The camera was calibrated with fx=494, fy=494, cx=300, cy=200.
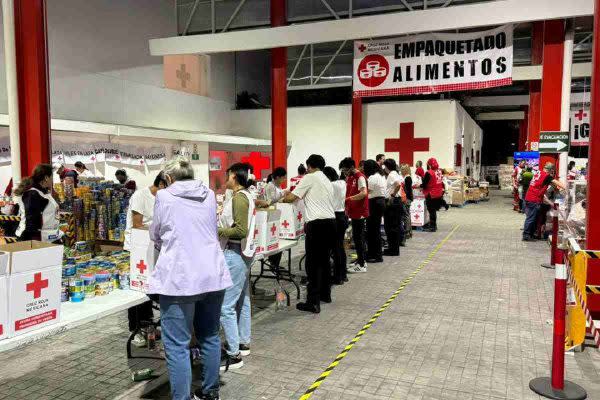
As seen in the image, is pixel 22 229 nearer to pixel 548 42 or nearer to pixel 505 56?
pixel 505 56

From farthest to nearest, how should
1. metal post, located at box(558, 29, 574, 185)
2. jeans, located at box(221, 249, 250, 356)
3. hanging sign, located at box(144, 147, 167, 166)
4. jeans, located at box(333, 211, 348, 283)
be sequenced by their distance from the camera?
hanging sign, located at box(144, 147, 167, 166)
metal post, located at box(558, 29, 574, 185)
jeans, located at box(333, 211, 348, 283)
jeans, located at box(221, 249, 250, 356)

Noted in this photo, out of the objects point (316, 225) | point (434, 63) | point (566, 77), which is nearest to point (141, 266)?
point (316, 225)

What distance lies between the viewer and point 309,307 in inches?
175

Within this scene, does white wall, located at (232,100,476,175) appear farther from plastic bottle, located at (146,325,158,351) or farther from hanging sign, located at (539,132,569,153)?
plastic bottle, located at (146,325,158,351)

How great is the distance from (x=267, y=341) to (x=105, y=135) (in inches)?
319

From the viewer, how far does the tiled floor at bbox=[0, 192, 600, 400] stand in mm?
2953

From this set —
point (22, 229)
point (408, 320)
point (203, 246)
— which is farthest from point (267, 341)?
Result: point (22, 229)

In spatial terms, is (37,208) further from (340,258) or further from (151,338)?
(340,258)

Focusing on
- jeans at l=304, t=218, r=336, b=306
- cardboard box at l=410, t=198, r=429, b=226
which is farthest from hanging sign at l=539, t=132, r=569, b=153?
jeans at l=304, t=218, r=336, b=306

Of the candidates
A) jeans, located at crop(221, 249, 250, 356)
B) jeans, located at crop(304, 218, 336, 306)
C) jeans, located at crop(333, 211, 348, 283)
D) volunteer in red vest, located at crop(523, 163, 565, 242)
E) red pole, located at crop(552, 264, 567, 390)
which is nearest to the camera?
red pole, located at crop(552, 264, 567, 390)

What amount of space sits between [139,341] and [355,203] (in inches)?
120

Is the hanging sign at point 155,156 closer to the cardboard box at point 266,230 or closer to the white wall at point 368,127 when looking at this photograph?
the white wall at point 368,127

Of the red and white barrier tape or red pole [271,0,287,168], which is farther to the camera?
red pole [271,0,287,168]

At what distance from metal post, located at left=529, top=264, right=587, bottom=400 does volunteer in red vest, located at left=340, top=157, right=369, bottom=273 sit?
3068 millimetres
